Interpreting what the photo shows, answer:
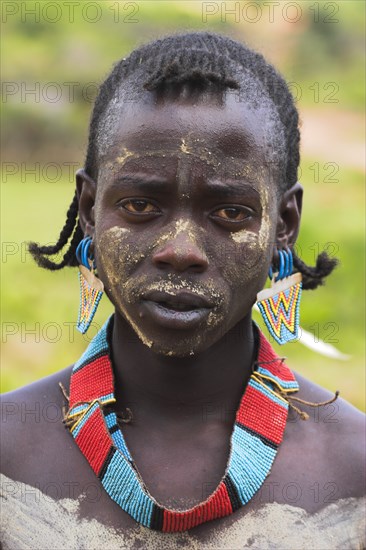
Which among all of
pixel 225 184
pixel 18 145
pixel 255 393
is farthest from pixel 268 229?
pixel 18 145

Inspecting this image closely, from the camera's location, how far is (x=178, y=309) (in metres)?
2.94

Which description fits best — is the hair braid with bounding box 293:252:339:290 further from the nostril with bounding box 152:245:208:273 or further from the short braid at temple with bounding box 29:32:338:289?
the nostril with bounding box 152:245:208:273

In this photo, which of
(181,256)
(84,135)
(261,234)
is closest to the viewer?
(181,256)

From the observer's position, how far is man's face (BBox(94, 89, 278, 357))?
115 inches

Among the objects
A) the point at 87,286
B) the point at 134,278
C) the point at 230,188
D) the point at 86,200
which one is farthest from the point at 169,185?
the point at 87,286

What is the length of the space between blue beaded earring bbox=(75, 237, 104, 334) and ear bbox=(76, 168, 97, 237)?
4cm

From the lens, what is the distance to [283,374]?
11.2 ft

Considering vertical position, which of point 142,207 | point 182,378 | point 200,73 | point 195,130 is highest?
point 200,73

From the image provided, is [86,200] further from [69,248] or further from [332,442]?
[332,442]

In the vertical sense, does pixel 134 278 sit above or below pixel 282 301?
above

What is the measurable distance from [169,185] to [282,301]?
67 centimetres

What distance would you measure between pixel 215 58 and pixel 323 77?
1226 centimetres

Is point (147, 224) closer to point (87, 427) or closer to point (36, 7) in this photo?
point (87, 427)

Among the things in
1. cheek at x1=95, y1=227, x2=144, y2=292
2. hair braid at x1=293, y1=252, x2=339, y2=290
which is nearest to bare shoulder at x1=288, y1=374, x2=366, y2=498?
hair braid at x1=293, y1=252, x2=339, y2=290
